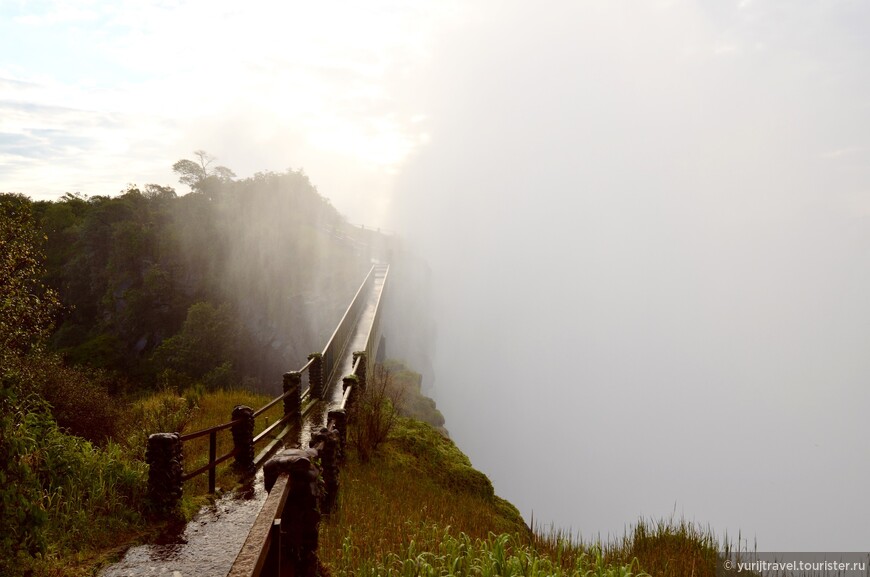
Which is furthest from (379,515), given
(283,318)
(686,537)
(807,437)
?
(807,437)

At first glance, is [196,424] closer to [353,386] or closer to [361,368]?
[361,368]

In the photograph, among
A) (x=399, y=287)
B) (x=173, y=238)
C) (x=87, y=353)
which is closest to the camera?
(x=87, y=353)

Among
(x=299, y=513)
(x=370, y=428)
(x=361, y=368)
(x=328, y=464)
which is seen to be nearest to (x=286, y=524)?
(x=299, y=513)

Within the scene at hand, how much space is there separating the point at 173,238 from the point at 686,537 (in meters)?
43.9

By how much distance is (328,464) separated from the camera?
9141mm

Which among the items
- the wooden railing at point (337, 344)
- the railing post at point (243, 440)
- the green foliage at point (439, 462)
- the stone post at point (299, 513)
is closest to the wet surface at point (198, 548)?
the stone post at point (299, 513)

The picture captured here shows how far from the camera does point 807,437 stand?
194625mm

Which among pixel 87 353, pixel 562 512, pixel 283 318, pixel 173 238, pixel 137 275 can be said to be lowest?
pixel 562 512

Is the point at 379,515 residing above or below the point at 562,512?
above

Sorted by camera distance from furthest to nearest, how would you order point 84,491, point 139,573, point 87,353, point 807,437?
point 807,437 < point 87,353 < point 84,491 < point 139,573

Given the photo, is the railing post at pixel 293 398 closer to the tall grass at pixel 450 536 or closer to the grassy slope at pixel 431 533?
the grassy slope at pixel 431 533

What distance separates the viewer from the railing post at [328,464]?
29.6 feet

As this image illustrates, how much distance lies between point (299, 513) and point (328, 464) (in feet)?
12.8

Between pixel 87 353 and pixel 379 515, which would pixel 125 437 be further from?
pixel 87 353
